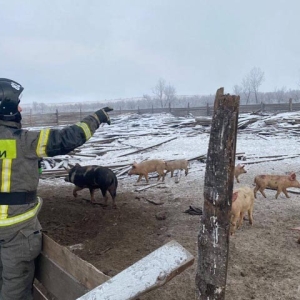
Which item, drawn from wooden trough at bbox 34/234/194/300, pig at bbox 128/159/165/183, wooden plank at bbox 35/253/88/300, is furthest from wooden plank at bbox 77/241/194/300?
pig at bbox 128/159/165/183

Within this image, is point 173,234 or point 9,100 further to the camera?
point 173,234

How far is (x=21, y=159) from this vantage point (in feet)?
9.82

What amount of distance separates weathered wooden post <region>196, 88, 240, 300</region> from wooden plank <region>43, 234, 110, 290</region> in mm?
655

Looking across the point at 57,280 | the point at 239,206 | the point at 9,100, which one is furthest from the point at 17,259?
the point at 239,206

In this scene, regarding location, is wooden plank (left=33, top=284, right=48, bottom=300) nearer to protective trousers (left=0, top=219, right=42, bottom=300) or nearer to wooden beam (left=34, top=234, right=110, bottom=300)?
wooden beam (left=34, top=234, right=110, bottom=300)

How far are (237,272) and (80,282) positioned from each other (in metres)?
3.10

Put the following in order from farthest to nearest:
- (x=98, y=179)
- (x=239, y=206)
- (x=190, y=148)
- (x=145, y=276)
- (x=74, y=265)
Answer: (x=190, y=148) → (x=98, y=179) → (x=239, y=206) → (x=74, y=265) → (x=145, y=276)

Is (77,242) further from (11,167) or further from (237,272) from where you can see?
(11,167)

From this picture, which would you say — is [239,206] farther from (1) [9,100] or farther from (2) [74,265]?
(1) [9,100]

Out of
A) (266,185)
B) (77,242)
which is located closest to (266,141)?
(266,185)

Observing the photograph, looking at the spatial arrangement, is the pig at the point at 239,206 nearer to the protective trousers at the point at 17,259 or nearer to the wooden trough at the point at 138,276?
the protective trousers at the point at 17,259

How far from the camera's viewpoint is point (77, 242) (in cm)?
630

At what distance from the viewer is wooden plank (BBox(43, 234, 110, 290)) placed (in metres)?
2.22

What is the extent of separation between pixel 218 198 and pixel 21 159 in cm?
169
